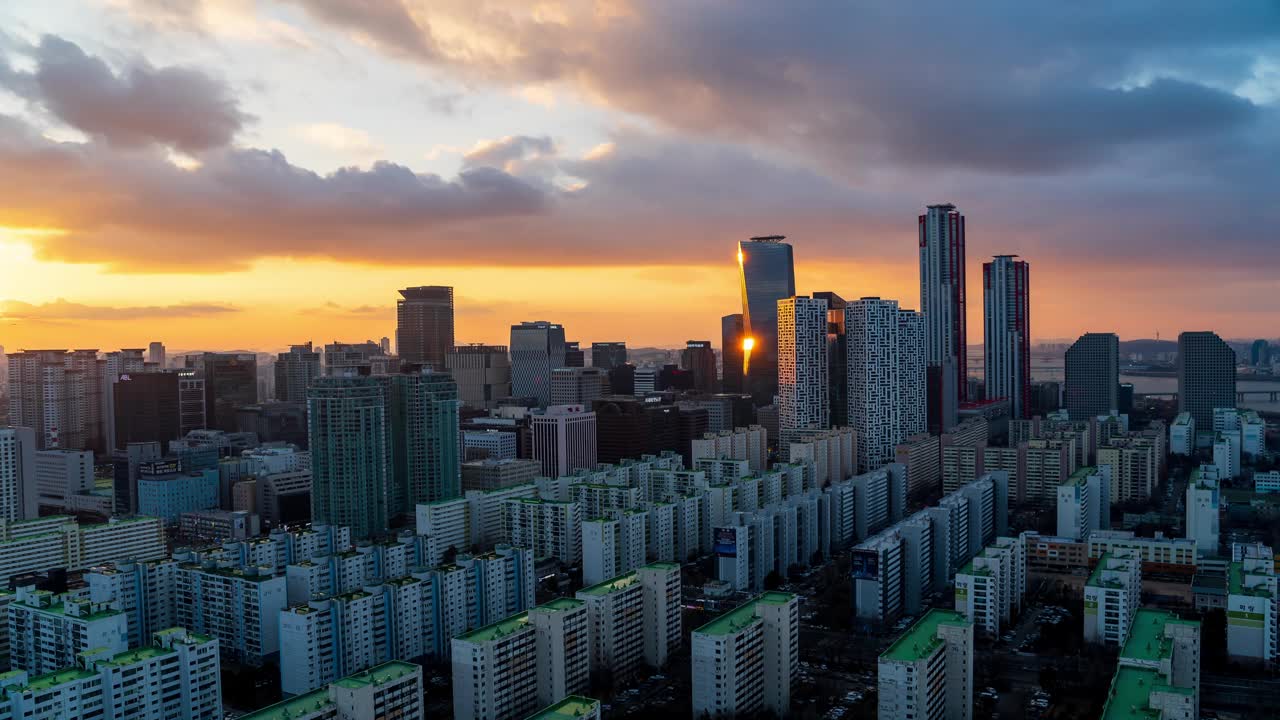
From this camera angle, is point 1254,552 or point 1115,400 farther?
point 1115,400

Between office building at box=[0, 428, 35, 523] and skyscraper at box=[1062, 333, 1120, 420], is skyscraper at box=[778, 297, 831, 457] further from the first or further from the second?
office building at box=[0, 428, 35, 523]

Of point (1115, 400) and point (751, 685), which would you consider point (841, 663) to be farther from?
point (1115, 400)

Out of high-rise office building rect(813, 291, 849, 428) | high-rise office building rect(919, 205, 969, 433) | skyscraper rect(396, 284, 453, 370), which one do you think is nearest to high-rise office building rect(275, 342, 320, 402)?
skyscraper rect(396, 284, 453, 370)

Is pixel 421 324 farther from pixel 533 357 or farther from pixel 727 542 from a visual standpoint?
pixel 727 542

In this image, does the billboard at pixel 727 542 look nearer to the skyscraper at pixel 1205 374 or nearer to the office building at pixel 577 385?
the office building at pixel 577 385

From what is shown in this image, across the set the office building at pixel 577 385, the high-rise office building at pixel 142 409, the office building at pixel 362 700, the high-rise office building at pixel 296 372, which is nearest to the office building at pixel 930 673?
the office building at pixel 362 700

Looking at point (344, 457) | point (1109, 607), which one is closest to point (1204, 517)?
point (1109, 607)

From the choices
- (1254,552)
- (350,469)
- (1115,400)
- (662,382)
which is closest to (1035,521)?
(1254,552)
